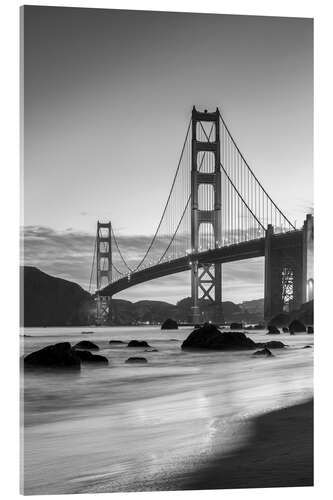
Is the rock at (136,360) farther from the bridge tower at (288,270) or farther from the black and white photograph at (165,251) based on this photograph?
the bridge tower at (288,270)

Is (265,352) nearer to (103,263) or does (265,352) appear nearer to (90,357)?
(90,357)

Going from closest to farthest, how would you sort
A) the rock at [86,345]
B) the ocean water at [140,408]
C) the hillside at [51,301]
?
the ocean water at [140,408]
the hillside at [51,301]
the rock at [86,345]

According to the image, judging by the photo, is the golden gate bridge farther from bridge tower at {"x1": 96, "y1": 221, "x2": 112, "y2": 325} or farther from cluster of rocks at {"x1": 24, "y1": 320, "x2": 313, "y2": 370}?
cluster of rocks at {"x1": 24, "y1": 320, "x2": 313, "y2": 370}

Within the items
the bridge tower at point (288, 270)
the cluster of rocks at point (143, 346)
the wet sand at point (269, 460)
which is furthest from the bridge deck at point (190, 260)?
the wet sand at point (269, 460)

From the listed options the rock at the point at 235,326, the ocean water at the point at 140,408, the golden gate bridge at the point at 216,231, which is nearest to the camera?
the ocean water at the point at 140,408

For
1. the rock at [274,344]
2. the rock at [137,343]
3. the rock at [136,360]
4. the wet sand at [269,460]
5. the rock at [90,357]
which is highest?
the rock at [137,343]

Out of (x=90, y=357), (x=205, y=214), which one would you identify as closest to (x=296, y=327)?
(x=205, y=214)

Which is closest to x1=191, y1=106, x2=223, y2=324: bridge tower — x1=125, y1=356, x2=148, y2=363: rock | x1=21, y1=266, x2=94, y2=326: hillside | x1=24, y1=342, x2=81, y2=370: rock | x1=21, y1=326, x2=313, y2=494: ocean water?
x1=21, y1=326, x2=313, y2=494: ocean water
